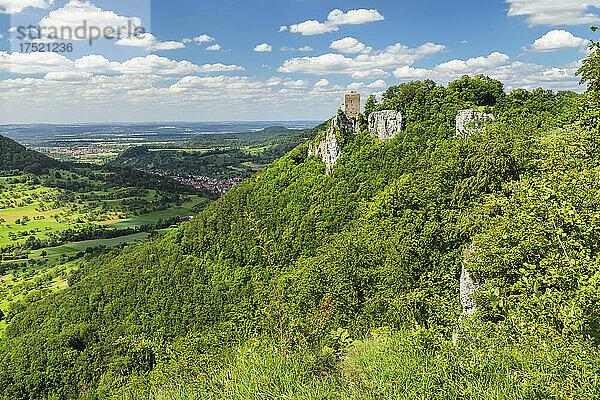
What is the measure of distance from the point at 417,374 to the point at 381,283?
15.2 meters

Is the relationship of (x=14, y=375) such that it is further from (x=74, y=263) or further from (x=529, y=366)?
(x=74, y=263)

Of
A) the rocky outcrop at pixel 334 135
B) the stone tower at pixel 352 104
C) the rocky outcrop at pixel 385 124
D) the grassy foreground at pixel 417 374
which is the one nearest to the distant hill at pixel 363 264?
the grassy foreground at pixel 417 374

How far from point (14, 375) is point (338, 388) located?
173ft

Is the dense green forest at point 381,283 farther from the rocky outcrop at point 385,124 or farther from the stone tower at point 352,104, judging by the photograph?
the stone tower at point 352,104

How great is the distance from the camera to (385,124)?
44000mm

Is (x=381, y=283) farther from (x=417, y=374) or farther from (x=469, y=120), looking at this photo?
(x=469, y=120)

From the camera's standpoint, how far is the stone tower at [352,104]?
157 feet

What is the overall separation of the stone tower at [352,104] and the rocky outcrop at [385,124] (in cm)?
312

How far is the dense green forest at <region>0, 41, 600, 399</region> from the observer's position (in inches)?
182

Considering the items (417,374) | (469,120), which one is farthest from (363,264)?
(469,120)

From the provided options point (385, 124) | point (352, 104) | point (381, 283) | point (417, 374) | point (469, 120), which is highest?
point (352, 104)

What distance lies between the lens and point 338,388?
4594mm

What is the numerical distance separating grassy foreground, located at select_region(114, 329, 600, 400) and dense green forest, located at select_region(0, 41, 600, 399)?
26 millimetres

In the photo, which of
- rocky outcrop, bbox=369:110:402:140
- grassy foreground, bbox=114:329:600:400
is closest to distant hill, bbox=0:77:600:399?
grassy foreground, bbox=114:329:600:400
